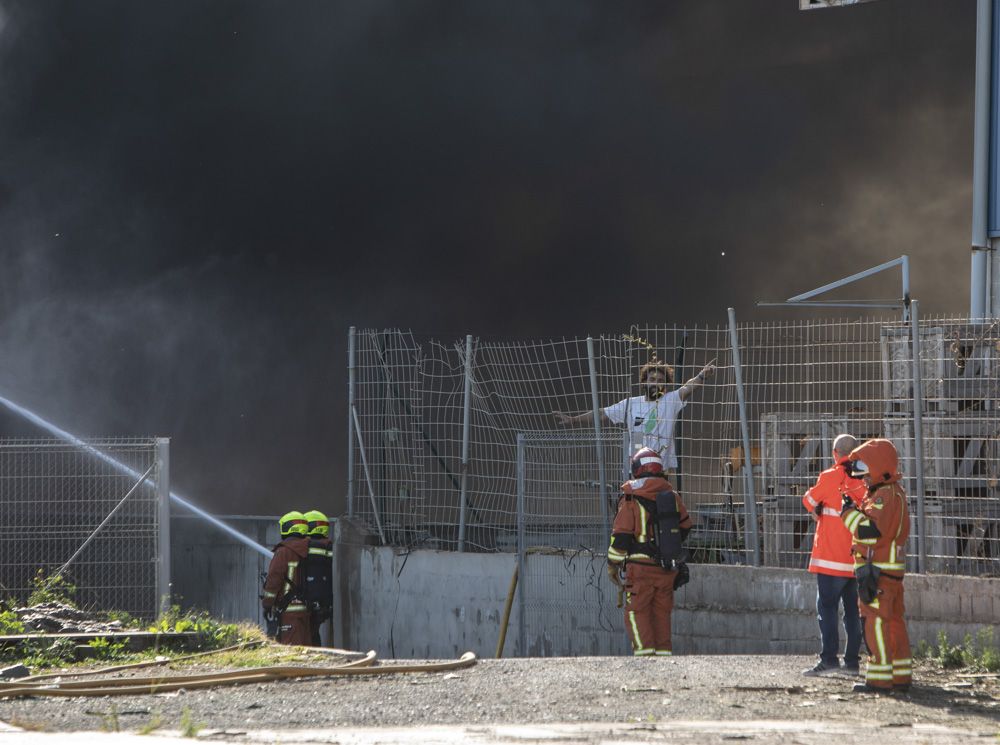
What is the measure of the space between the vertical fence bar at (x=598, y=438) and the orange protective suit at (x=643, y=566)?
136cm

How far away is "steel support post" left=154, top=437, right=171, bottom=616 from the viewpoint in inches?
431

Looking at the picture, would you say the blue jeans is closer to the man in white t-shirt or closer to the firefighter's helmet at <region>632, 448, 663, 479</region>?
the firefighter's helmet at <region>632, 448, 663, 479</region>

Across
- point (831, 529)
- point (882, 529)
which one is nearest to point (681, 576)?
point (831, 529)

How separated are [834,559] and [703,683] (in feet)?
4.56

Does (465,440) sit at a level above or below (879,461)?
above

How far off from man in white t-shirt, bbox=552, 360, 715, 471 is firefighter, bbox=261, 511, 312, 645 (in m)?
2.77

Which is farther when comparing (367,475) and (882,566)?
(367,475)

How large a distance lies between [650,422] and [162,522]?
4.26m

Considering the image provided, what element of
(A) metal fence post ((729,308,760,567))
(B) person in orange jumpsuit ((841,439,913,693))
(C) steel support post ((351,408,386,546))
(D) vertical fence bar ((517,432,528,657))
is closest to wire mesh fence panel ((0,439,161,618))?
(C) steel support post ((351,408,386,546))

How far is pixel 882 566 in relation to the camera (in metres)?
7.81

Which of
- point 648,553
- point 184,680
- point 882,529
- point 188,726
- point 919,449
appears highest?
point 919,449

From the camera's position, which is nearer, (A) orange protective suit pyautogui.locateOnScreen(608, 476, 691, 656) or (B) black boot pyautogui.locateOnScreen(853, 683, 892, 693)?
(B) black boot pyautogui.locateOnScreen(853, 683, 892, 693)

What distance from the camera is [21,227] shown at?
2134cm

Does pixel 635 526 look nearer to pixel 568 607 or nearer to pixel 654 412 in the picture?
pixel 654 412
